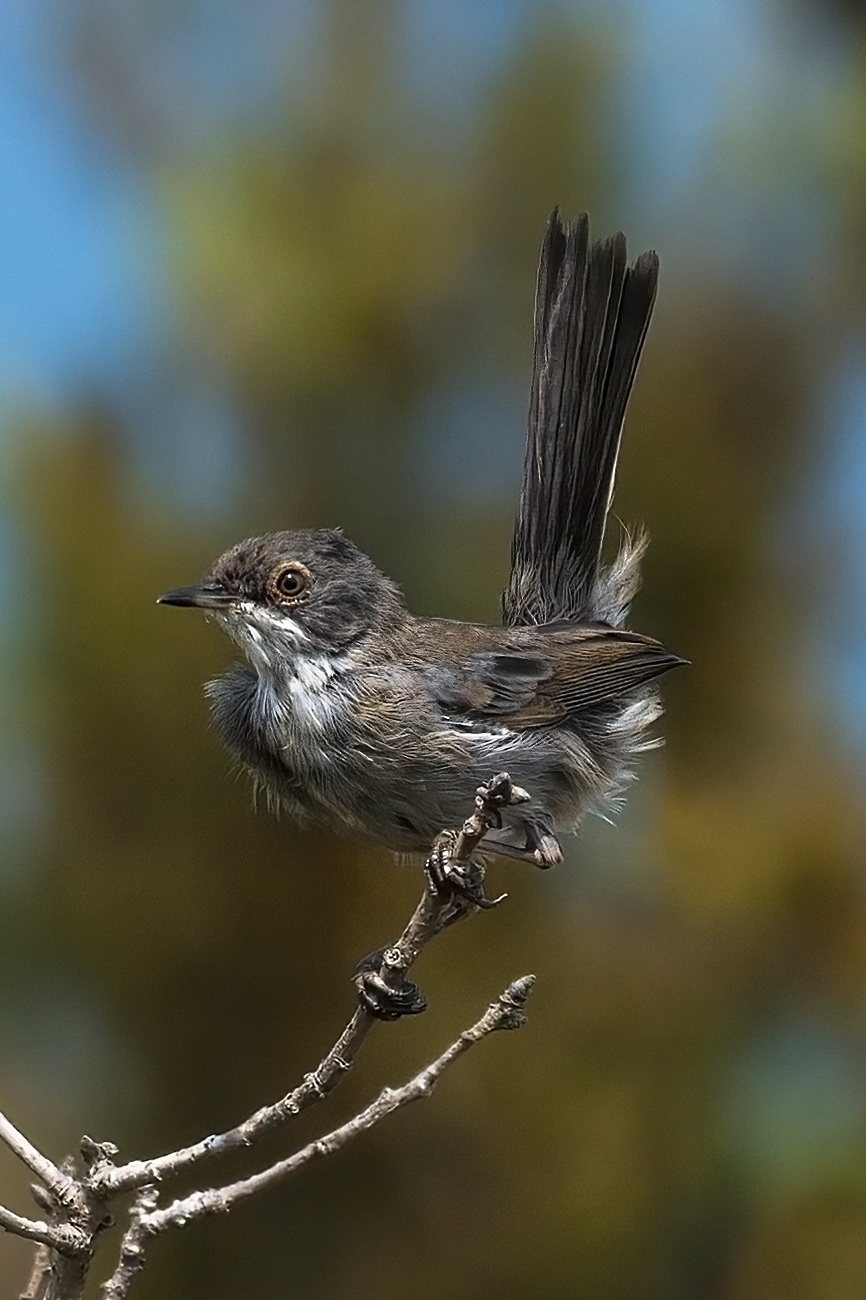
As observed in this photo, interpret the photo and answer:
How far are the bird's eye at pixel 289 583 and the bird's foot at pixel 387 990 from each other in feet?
3.14

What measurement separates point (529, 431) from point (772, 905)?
9.93 feet

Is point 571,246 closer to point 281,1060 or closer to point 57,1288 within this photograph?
point 57,1288

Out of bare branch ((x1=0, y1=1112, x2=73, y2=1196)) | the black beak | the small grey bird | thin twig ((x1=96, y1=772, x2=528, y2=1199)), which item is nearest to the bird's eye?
the small grey bird

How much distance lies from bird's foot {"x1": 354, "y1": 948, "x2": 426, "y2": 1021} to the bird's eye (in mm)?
958

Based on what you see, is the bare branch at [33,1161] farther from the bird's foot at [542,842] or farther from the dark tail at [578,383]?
the dark tail at [578,383]

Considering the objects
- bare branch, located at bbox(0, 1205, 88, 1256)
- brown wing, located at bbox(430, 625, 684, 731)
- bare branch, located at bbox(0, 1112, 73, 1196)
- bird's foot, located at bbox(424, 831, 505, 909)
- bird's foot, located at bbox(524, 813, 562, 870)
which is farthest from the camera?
brown wing, located at bbox(430, 625, 684, 731)

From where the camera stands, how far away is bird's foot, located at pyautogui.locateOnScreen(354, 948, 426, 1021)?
10.5ft

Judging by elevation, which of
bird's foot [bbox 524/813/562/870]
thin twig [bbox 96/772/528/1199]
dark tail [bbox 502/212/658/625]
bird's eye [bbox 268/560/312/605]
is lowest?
thin twig [bbox 96/772/528/1199]

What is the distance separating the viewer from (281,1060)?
249 inches

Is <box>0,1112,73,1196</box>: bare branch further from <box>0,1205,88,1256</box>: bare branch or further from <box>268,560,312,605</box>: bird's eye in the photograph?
<box>268,560,312,605</box>: bird's eye

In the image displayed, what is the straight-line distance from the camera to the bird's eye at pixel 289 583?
3.87 metres

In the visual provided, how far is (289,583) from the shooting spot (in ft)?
12.8

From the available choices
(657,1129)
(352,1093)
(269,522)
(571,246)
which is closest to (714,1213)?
(657,1129)

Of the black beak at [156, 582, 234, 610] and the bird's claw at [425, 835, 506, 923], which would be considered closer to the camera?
the bird's claw at [425, 835, 506, 923]
